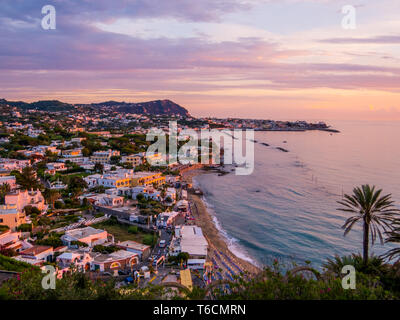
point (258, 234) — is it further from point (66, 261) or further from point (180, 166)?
point (180, 166)

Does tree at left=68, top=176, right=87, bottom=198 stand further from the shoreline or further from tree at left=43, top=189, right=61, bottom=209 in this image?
the shoreline

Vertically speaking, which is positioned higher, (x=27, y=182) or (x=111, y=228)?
(x=27, y=182)

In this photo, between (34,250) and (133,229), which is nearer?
(34,250)

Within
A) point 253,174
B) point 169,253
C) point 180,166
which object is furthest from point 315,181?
point 169,253

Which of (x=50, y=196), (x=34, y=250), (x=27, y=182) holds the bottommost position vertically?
(x=34, y=250)

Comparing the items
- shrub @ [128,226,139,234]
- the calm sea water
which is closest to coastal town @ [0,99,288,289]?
shrub @ [128,226,139,234]

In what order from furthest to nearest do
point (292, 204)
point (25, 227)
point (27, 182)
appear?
point (292, 204), point (27, 182), point (25, 227)

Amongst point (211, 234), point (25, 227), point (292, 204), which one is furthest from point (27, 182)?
point (292, 204)

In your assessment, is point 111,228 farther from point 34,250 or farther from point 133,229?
point 34,250
